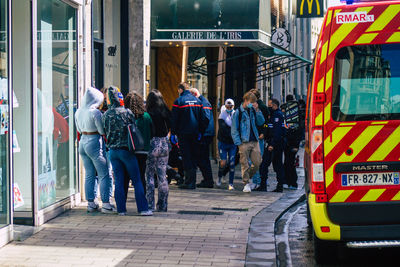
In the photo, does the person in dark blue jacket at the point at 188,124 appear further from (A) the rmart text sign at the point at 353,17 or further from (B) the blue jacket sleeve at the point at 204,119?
(A) the rmart text sign at the point at 353,17

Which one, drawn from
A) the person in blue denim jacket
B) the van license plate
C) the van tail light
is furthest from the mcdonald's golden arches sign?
the van license plate

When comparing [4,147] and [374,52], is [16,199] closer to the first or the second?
[4,147]

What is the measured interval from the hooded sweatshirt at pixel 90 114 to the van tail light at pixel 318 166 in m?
4.04

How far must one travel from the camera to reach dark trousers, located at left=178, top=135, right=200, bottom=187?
46.6 ft

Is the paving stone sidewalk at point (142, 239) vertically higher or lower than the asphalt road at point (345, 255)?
higher

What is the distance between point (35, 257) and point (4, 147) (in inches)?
52.2

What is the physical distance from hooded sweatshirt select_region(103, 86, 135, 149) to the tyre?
11.0 ft

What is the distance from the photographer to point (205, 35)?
687 inches

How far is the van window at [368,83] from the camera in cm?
684

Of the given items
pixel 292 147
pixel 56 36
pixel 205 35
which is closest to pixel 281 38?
pixel 205 35

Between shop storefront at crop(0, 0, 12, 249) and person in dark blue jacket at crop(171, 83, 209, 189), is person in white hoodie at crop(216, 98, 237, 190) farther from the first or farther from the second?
shop storefront at crop(0, 0, 12, 249)

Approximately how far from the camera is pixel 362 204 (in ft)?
22.4

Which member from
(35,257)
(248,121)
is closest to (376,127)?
(35,257)

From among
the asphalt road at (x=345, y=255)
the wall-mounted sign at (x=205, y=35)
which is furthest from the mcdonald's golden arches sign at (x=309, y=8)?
the asphalt road at (x=345, y=255)
